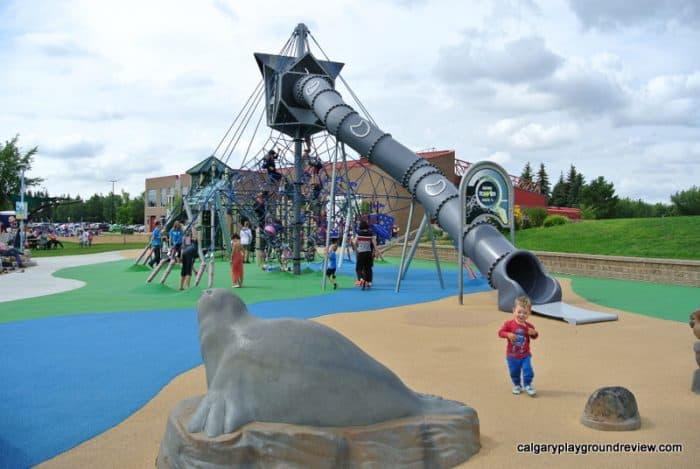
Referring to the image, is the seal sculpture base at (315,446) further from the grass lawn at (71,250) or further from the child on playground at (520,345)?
the grass lawn at (71,250)

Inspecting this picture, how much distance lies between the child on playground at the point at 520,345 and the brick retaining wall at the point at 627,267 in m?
12.4

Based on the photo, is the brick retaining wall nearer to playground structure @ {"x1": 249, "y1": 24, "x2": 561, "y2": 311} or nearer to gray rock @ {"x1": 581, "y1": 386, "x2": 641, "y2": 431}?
playground structure @ {"x1": 249, "y1": 24, "x2": 561, "y2": 311}

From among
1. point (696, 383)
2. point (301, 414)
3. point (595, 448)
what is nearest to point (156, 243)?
point (696, 383)

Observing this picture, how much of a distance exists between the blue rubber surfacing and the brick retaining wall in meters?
8.69

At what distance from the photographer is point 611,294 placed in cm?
1445

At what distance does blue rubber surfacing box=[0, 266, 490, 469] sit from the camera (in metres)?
4.93

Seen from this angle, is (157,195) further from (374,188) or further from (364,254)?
(364,254)

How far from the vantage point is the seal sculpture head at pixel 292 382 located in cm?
384

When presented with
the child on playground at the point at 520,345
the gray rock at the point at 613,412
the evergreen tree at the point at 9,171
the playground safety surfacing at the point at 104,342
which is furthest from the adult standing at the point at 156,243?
the evergreen tree at the point at 9,171

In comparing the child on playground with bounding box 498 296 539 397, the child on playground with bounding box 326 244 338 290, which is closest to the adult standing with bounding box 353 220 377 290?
the child on playground with bounding box 326 244 338 290

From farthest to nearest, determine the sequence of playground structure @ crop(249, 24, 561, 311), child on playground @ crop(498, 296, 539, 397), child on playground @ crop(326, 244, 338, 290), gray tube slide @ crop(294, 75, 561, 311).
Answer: child on playground @ crop(326, 244, 338, 290) < playground structure @ crop(249, 24, 561, 311) < gray tube slide @ crop(294, 75, 561, 311) < child on playground @ crop(498, 296, 539, 397)

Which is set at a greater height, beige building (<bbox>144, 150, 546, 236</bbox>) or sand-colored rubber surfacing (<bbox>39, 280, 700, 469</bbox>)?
beige building (<bbox>144, 150, 546, 236</bbox>)

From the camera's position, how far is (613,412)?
4828mm

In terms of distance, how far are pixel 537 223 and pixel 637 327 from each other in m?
22.1
